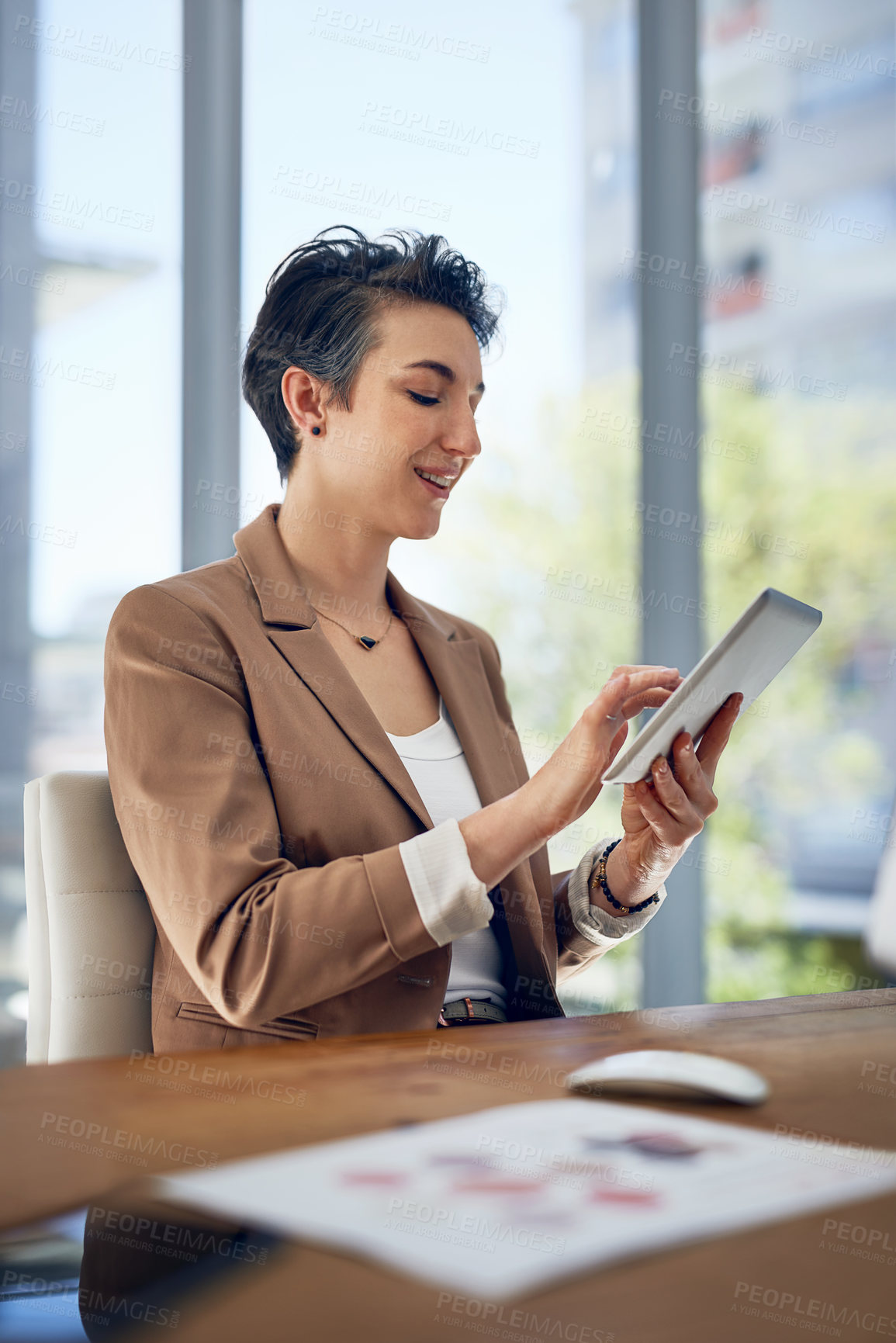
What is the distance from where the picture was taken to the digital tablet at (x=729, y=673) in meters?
1.02

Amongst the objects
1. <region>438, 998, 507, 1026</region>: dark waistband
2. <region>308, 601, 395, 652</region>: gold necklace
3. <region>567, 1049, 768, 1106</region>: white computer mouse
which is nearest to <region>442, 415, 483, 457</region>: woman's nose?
<region>308, 601, 395, 652</region>: gold necklace

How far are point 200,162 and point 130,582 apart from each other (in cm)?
93

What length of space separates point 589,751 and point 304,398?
0.75 m

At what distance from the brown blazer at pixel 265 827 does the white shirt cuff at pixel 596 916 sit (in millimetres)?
69

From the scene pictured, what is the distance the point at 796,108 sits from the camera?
2928 mm

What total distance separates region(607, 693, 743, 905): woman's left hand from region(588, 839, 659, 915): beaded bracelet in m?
0.02

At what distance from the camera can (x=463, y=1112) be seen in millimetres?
748

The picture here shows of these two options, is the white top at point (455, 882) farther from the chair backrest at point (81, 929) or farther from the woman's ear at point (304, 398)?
the woman's ear at point (304, 398)

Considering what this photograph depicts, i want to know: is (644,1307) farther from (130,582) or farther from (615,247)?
(615,247)

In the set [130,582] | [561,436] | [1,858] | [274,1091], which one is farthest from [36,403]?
[274,1091]

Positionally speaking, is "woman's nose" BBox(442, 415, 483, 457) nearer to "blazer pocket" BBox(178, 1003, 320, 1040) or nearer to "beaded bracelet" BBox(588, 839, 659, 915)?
"beaded bracelet" BBox(588, 839, 659, 915)

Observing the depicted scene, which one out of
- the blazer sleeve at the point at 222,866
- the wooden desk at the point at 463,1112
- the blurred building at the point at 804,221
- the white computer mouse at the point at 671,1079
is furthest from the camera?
the blurred building at the point at 804,221

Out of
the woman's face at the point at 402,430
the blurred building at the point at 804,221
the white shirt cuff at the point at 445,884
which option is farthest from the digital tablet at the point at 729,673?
the blurred building at the point at 804,221

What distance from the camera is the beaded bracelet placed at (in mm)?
1541
